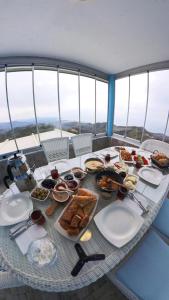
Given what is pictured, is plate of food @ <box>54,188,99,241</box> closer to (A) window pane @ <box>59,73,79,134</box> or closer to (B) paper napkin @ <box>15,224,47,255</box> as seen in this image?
(B) paper napkin @ <box>15,224,47,255</box>

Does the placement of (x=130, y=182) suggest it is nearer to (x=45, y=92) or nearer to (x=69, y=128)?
(x=69, y=128)

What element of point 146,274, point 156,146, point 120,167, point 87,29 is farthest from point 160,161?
point 87,29

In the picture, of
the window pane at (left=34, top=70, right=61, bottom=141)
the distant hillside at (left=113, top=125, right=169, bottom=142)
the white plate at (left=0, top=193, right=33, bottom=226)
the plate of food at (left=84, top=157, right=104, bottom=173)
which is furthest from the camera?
the distant hillside at (left=113, top=125, right=169, bottom=142)

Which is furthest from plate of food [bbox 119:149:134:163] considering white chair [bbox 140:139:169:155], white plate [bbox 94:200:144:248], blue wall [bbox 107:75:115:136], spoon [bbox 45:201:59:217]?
blue wall [bbox 107:75:115:136]

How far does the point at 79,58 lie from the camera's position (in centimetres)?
317

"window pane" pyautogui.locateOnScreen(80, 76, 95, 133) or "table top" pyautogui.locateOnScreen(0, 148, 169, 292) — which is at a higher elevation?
"window pane" pyautogui.locateOnScreen(80, 76, 95, 133)

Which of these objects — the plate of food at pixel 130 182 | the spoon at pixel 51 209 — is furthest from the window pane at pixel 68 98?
the spoon at pixel 51 209

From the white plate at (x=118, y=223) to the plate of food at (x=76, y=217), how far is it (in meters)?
0.09

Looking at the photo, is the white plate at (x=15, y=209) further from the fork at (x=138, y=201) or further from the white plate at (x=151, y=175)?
the white plate at (x=151, y=175)

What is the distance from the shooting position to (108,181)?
1385mm

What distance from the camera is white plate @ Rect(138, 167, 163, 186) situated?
1.57 metres

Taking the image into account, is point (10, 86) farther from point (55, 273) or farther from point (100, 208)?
point (55, 273)

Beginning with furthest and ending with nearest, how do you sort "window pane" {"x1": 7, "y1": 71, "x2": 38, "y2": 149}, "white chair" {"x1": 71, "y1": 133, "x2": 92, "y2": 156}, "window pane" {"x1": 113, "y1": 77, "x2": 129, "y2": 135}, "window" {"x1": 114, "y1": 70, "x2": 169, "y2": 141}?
"window pane" {"x1": 113, "y1": 77, "x2": 129, "y2": 135} → "window" {"x1": 114, "y1": 70, "x2": 169, "y2": 141} → "window pane" {"x1": 7, "y1": 71, "x2": 38, "y2": 149} → "white chair" {"x1": 71, "y1": 133, "x2": 92, "y2": 156}

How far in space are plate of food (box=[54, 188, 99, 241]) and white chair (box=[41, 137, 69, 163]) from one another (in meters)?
1.33
